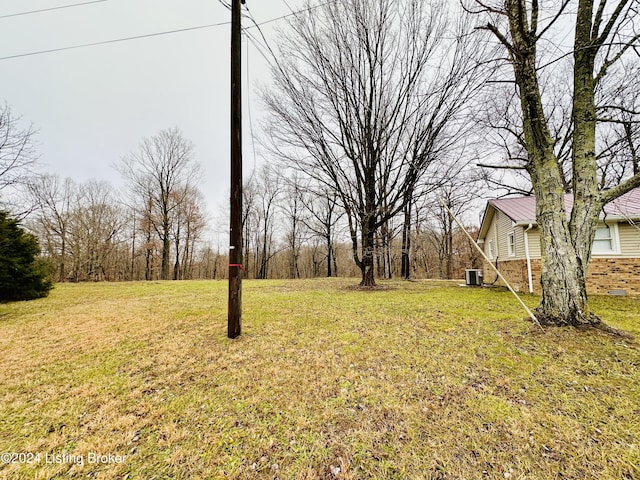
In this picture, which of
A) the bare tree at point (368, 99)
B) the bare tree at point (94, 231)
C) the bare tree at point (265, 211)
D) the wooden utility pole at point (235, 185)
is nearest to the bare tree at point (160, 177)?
the bare tree at point (94, 231)

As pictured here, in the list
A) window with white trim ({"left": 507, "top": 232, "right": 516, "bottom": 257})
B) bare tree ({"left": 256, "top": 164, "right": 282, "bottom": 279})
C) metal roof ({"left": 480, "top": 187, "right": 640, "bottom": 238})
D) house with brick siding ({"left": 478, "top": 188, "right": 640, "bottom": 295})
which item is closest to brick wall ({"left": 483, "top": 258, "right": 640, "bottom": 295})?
house with brick siding ({"left": 478, "top": 188, "right": 640, "bottom": 295})

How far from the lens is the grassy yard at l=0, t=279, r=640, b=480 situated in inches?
65.7

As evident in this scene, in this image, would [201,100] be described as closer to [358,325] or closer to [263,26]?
[263,26]

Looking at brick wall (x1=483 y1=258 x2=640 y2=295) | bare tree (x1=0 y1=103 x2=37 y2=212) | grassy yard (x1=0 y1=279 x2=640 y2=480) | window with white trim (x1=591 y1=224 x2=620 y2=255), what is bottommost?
Answer: grassy yard (x1=0 y1=279 x2=640 y2=480)

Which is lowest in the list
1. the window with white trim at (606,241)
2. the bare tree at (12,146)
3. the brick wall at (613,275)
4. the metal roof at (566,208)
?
the brick wall at (613,275)

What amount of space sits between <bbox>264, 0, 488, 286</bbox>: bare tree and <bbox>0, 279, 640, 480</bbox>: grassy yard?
6408 mm

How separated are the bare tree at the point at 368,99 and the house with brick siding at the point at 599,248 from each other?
4848 millimetres

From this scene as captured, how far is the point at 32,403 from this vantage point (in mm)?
2365

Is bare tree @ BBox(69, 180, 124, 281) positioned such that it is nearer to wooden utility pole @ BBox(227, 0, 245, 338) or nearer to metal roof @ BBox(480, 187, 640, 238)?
wooden utility pole @ BBox(227, 0, 245, 338)

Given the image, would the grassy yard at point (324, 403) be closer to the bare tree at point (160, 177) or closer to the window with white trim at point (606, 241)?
the window with white trim at point (606, 241)

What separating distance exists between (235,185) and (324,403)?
3.38 meters

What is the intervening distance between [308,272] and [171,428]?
90.0ft

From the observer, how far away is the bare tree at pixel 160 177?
19156 mm

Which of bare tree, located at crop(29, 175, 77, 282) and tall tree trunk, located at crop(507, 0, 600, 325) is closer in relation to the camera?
tall tree trunk, located at crop(507, 0, 600, 325)
